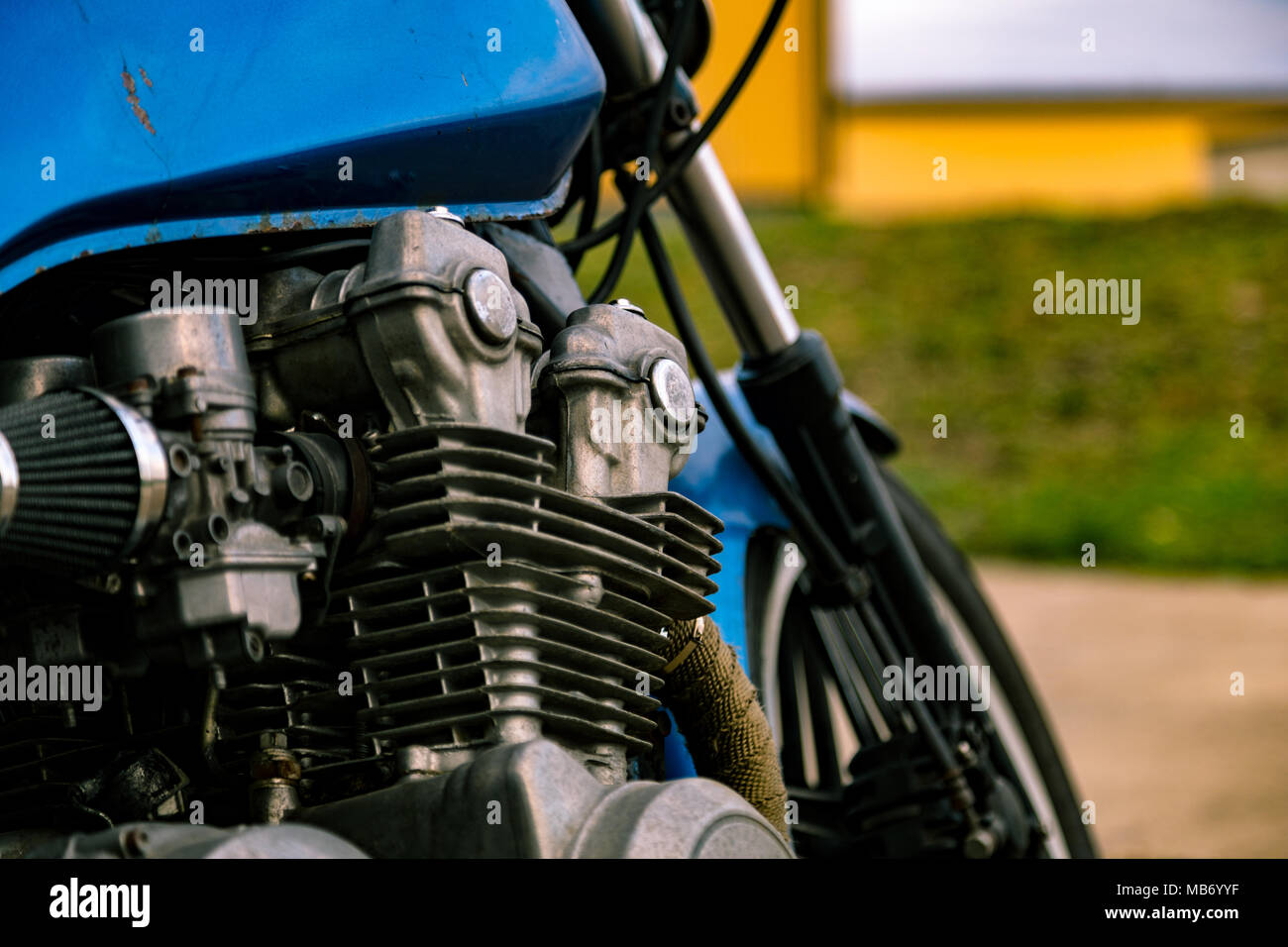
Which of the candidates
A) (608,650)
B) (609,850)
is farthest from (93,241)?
(609,850)

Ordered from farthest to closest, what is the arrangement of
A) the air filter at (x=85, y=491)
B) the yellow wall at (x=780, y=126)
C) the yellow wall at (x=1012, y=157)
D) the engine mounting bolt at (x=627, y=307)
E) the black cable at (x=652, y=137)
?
1. the yellow wall at (x=1012, y=157)
2. the yellow wall at (x=780, y=126)
3. the black cable at (x=652, y=137)
4. the engine mounting bolt at (x=627, y=307)
5. the air filter at (x=85, y=491)

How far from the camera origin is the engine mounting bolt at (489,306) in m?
1.47

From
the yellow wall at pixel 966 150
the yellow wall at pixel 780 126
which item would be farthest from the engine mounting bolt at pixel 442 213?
the yellow wall at pixel 966 150

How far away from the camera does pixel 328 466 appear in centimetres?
144

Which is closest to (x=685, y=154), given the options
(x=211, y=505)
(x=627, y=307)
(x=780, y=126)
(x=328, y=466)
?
(x=627, y=307)

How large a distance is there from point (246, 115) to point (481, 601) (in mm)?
512

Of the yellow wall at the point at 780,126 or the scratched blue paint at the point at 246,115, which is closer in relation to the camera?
the scratched blue paint at the point at 246,115

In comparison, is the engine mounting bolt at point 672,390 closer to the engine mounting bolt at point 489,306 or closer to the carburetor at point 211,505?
the engine mounting bolt at point 489,306

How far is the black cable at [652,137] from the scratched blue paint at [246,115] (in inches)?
15.5

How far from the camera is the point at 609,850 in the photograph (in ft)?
4.30

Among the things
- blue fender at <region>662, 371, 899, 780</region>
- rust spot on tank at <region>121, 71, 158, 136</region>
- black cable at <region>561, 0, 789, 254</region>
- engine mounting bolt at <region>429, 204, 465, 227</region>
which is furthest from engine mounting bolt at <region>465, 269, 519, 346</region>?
blue fender at <region>662, 371, 899, 780</region>

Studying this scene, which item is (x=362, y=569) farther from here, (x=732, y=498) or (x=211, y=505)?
(x=732, y=498)

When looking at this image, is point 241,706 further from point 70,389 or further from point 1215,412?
point 1215,412

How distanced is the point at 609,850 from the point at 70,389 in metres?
0.60
